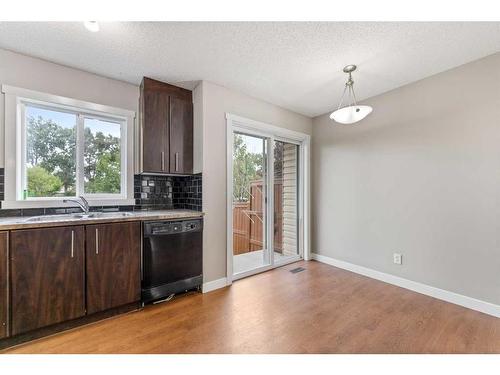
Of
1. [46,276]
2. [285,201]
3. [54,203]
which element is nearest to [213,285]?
[46,276]

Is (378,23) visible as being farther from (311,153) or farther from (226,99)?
(311,153)

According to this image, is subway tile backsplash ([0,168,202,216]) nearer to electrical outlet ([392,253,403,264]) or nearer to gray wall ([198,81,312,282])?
gray wall ([198,81,312,282])

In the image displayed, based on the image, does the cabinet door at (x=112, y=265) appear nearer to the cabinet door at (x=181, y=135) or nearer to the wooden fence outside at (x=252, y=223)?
the cabinet door at (x=181, y=135)

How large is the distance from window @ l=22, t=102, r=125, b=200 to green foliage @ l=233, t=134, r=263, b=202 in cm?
142

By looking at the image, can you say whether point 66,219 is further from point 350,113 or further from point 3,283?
point 350,113

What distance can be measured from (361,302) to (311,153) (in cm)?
233

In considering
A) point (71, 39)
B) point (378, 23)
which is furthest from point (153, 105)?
point (378, 23)

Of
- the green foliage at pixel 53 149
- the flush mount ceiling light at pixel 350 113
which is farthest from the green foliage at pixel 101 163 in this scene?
the flush mount ceiling light at pixel 350 113

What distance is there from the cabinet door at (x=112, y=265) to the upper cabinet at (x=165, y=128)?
80 centimetres

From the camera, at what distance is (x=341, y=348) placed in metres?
1.62

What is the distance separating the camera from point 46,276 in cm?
174

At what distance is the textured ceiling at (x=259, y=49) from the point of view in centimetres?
178
